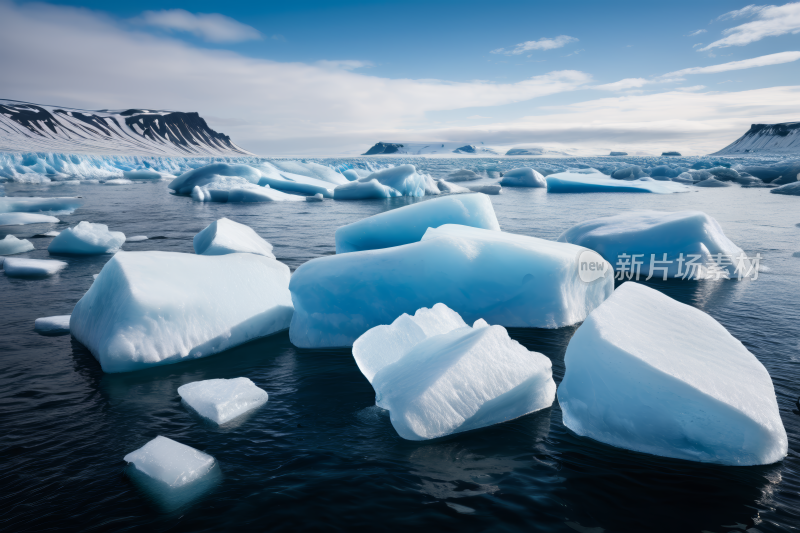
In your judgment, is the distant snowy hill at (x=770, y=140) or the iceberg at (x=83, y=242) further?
the distant snowy hill at (x=770, y=140)

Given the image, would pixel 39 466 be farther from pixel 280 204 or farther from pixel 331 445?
pixel 280 204

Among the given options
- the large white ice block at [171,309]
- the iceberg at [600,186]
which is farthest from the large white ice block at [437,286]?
the iceberg at [600,186]

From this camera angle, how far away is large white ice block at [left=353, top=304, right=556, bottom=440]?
2439mm

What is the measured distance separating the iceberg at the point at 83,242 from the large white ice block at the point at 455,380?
592cm

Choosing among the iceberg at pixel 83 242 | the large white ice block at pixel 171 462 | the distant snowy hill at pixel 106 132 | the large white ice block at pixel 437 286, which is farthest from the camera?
the distant snowy hill at pixel 106 132

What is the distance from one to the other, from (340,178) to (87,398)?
1987 centimetres

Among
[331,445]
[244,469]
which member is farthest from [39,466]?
[331,445]

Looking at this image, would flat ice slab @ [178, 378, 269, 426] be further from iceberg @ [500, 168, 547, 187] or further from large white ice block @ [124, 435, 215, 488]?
iceberg @ [500, 168, 547, 187]

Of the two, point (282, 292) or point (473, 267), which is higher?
point (473, 267)

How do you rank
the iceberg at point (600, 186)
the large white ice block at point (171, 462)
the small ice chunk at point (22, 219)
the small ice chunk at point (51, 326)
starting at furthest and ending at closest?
the iceberg at point (600, 186) < the small ice chunk at point (22, 219) < the small ice chunk at point (51, 326) < the large white ice block at point (171, 462)

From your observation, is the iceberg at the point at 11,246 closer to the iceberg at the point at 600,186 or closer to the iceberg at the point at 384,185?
the iceberg at the point at 384,185

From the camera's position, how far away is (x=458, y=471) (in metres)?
2.24

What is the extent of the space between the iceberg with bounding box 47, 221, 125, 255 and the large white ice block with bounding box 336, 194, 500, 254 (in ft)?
12.3

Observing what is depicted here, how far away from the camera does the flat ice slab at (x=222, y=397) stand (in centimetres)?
271
